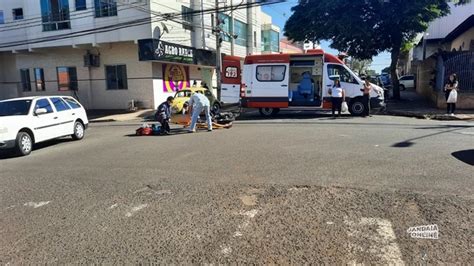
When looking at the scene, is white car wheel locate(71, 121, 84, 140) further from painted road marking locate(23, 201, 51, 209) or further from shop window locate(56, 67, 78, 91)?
shop window locate(56, 67, 78, 91)

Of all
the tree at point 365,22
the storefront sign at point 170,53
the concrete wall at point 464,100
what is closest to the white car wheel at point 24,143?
the storefront sign at point 170,53

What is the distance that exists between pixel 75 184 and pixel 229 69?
1347cm

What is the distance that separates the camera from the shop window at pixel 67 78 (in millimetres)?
26859

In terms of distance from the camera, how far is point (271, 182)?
617 centimetres

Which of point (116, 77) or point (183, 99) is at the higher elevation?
point (116, 77)

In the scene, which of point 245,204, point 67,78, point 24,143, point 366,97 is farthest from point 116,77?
point 245,204

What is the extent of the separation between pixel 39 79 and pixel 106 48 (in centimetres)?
658

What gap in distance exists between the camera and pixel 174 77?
26.5 meters

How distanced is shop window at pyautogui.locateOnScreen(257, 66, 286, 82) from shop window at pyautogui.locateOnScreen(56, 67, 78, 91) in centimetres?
1539

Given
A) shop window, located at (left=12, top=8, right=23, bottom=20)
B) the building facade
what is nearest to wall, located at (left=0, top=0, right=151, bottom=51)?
shop window, located at (left=12, top=8, right=23, bottom=20)

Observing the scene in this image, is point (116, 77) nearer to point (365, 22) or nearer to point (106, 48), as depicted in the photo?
point (106, 48)

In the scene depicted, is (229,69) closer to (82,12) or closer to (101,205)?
(82,12)

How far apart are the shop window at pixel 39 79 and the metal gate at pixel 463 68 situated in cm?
2588

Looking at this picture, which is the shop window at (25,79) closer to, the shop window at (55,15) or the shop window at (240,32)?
the shop window at (55,15)
